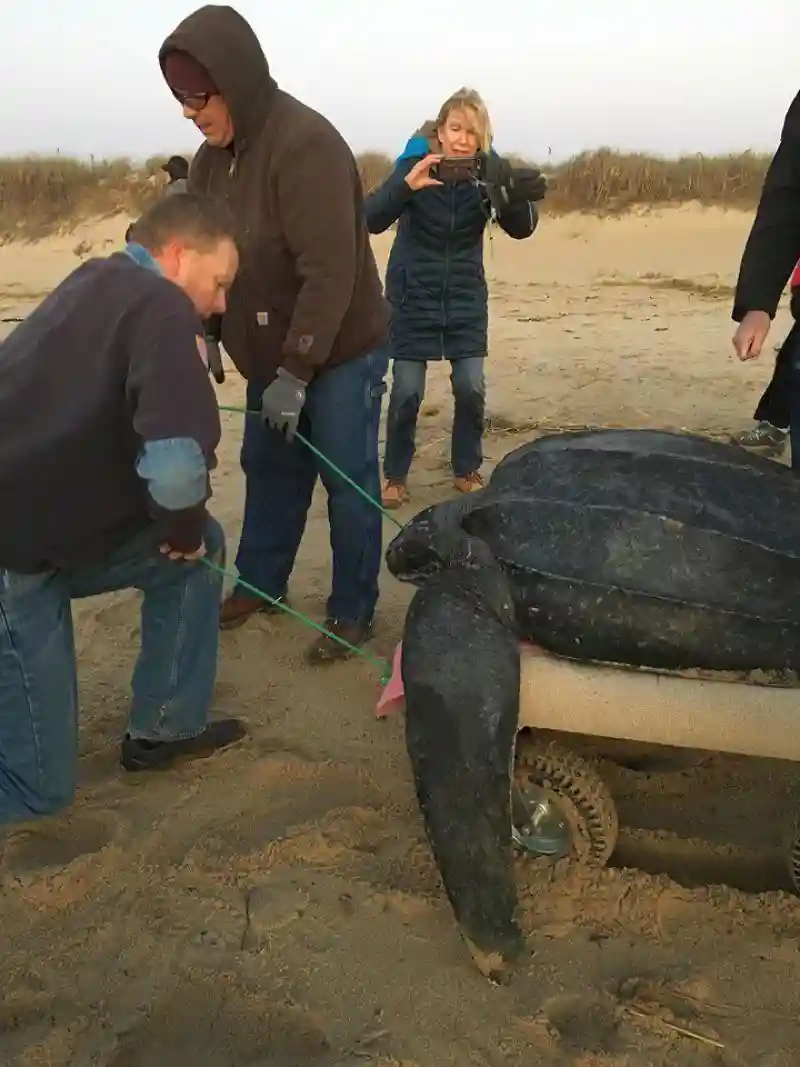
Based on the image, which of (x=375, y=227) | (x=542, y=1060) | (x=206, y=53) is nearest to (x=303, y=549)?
(x=375, y=227)

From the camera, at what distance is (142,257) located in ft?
4.60

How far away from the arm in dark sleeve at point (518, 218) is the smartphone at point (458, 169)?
0.14m

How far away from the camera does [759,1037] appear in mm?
1200

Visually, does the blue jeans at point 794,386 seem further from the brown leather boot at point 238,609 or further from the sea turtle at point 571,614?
the brown leather boot at point 238,609

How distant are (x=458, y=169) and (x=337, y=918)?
2247 millimetres

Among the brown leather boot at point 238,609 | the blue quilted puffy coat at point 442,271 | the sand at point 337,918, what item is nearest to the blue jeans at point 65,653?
the sand at point 337,918

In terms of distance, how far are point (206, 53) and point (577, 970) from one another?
1706mm

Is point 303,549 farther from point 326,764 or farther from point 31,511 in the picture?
point 31,511

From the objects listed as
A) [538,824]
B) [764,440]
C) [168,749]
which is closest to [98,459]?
[168,749]

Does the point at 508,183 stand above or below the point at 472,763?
above

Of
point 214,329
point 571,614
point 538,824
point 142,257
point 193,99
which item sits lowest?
point 538,824

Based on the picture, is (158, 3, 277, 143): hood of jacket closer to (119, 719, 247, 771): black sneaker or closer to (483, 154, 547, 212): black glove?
(483, 154, 547, 212): black glove

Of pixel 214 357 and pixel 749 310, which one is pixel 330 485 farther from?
pixel 749 310

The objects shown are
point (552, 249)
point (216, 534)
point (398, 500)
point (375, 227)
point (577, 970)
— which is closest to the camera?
point (577, 970)
